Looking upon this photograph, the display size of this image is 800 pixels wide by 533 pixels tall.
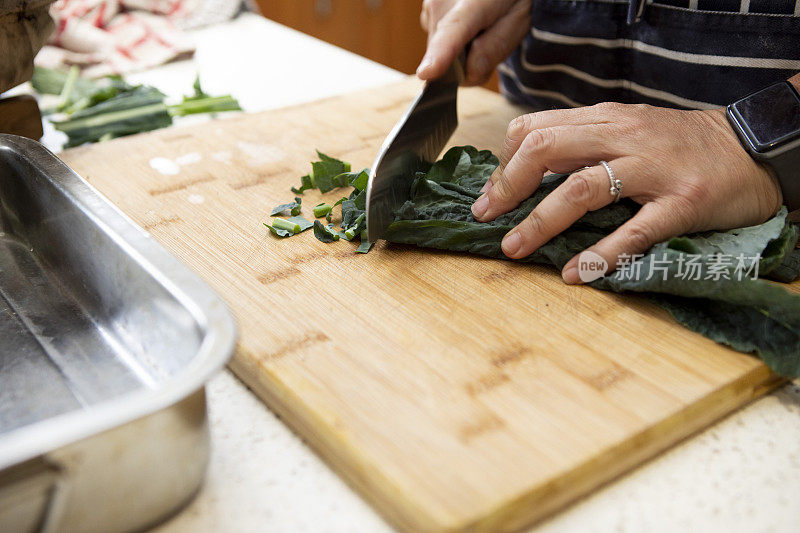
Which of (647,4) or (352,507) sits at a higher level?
(647,4)

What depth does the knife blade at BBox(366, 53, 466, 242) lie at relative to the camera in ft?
4.36

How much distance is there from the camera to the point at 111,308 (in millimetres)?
1147

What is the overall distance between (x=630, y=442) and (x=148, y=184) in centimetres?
116

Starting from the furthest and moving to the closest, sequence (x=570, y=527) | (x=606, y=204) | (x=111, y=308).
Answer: (x=606, y=204) < (x=111, y=308) < (x=570, y=527)

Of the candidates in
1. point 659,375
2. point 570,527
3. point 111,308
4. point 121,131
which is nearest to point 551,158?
point 659,375

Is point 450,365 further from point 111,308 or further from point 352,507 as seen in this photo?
point 111,308

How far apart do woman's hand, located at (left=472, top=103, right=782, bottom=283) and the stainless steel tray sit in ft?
1.98

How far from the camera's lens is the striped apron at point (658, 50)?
1.42 meters

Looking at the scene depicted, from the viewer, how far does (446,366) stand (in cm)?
104

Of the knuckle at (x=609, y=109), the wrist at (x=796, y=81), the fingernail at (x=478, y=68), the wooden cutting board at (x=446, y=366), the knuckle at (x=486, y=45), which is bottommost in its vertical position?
the wooden cutting board at (x=446, y=366)

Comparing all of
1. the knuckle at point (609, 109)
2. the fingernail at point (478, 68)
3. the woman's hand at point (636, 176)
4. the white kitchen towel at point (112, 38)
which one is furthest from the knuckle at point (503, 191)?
the white kitchen towel at point (112, 38)

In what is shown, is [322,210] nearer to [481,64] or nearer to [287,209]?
[287,209]

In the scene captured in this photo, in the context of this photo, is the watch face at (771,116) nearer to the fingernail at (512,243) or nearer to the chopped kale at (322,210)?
the fingernail at (512,243)

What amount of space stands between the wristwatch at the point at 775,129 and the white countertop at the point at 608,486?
396 mm
